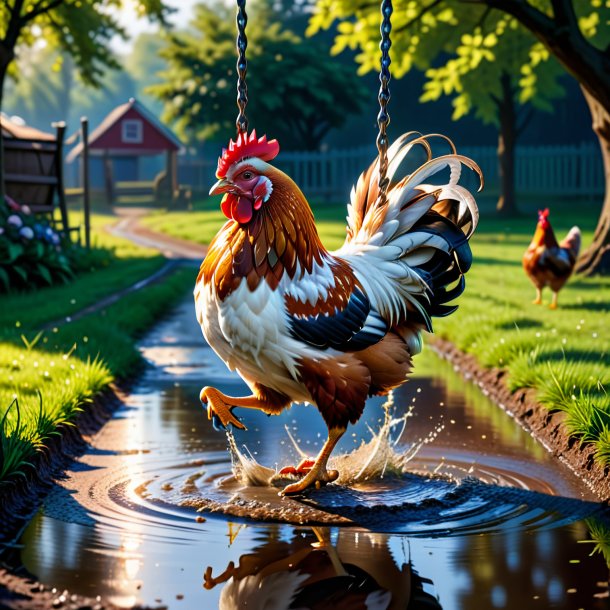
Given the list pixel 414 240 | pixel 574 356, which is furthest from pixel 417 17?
pixel 414 240

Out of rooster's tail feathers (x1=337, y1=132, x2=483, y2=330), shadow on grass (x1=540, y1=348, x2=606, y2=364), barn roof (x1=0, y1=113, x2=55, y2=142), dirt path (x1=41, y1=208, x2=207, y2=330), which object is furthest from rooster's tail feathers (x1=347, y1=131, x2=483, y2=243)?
barn roof (x1=0, y1=113, x2=55, y2=142)

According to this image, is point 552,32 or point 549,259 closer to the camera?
point 552,32

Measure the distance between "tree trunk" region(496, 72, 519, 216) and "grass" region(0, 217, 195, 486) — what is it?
16467 mm

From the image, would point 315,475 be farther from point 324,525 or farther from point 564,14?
point 564,14

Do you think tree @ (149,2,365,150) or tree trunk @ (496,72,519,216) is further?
tree @ (149,2,365,150)

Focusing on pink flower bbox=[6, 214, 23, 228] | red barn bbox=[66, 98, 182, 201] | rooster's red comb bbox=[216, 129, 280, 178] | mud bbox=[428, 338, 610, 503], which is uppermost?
red barn bbox=[66, 98, 182, 201]

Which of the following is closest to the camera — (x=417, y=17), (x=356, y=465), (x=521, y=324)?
(x=356, y=465)

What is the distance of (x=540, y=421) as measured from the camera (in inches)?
345

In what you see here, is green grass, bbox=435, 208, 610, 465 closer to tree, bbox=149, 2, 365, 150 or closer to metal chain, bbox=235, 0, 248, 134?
metal chain, bbox=235, 0, 248, 134

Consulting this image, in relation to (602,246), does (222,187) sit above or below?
above

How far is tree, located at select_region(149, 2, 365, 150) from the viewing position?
41.8 m

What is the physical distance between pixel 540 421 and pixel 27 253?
12.2 meters

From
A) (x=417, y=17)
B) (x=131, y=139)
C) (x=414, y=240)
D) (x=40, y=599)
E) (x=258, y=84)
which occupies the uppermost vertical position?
(x=258, y=84)

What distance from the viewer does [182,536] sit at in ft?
19.1
